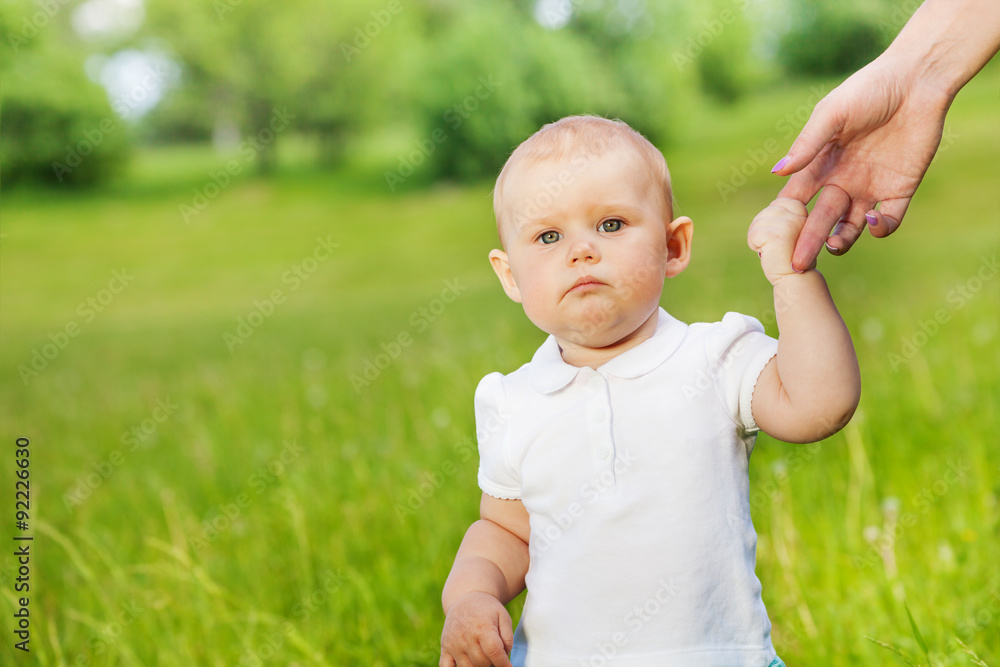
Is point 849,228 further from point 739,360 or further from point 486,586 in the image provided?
point 486,586

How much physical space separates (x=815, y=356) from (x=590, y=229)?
444 mm

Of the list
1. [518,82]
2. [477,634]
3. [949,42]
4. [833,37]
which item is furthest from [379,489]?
[833,37]

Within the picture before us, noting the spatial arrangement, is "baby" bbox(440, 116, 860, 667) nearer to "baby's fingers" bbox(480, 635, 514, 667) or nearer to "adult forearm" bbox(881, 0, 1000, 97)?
"baby's fingers" bbox(480, 635, 514, 667)

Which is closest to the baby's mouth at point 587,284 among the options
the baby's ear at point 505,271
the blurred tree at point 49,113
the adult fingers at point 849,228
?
the baby's ear at point 505,271

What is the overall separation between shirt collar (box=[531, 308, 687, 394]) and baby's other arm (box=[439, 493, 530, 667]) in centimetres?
26

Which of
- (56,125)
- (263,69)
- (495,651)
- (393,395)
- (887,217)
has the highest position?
(263,69)

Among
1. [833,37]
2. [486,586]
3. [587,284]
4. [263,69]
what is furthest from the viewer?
[263,69]

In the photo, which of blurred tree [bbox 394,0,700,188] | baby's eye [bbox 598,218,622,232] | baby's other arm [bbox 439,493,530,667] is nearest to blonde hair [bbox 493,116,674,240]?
baby's eye [bbox 598,218,622,232]

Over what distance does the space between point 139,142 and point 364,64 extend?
9.14 m

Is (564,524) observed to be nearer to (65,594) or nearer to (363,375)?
(65,594)

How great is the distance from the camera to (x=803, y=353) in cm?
146

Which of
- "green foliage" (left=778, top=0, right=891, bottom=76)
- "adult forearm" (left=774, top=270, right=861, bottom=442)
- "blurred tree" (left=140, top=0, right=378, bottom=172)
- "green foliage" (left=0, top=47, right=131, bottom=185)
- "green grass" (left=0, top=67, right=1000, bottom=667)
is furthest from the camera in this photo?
"blurred tree" (left=140, top=0, right=378, bottom=172)

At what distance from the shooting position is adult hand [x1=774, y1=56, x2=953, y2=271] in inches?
67.6

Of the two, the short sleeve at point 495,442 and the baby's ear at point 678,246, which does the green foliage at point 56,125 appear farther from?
the baby's ear at point 678,246
